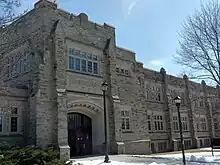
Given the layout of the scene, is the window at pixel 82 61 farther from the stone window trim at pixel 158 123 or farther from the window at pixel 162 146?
the window at pixel 162 146

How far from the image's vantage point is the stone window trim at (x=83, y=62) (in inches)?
913

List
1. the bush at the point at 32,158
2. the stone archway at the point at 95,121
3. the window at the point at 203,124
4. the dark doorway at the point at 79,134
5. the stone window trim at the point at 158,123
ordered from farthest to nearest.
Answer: the window at the point at 203,124 → the stone window trim at the point at 158,123 → the dark doorway at the point at 79,134 → the stone archway at the point at 95,121 → the bush at the point at 32,158

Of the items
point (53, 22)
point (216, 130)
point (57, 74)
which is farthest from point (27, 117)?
point (216, 130)

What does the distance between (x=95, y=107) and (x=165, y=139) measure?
1456 cm

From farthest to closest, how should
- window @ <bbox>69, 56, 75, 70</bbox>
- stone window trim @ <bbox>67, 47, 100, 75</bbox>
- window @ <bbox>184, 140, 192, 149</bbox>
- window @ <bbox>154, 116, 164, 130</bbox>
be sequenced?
1. window @ <bbox>184, 140, 192, 149</bbox>
2. window @ <bbox>154, 116, 164, 130</bbox>
3. stone window trim @ <bbox>67, 47, 100, 75</bbox>
4. window @ <bbox>69, 56, 75, 70</bbox>

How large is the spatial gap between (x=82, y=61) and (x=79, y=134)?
6548 millimetres

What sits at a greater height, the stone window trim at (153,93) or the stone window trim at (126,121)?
the stone window trim at (153,93)

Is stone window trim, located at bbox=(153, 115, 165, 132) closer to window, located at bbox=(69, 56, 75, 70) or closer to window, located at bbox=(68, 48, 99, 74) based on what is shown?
window, located at bbox=(68, 48, 99, 74)

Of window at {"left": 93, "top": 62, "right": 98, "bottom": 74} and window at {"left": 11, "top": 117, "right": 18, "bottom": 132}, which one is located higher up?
window at {"left": 93, "top": 62, "right": 98, "bottom": 74}

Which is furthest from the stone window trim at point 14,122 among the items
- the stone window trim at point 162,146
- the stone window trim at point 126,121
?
the stone window trim at point 162,146

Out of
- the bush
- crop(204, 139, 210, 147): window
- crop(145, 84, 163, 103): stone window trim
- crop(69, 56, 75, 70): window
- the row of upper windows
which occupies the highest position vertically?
the row of upper windows

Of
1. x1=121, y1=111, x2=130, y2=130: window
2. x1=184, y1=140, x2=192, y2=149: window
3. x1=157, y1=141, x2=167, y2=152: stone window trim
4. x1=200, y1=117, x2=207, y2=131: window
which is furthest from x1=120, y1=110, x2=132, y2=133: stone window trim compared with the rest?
x1=200, y1=117, x2=207, y2=131: window

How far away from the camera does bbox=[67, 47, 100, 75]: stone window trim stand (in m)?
23.2

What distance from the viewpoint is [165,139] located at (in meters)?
35.5
